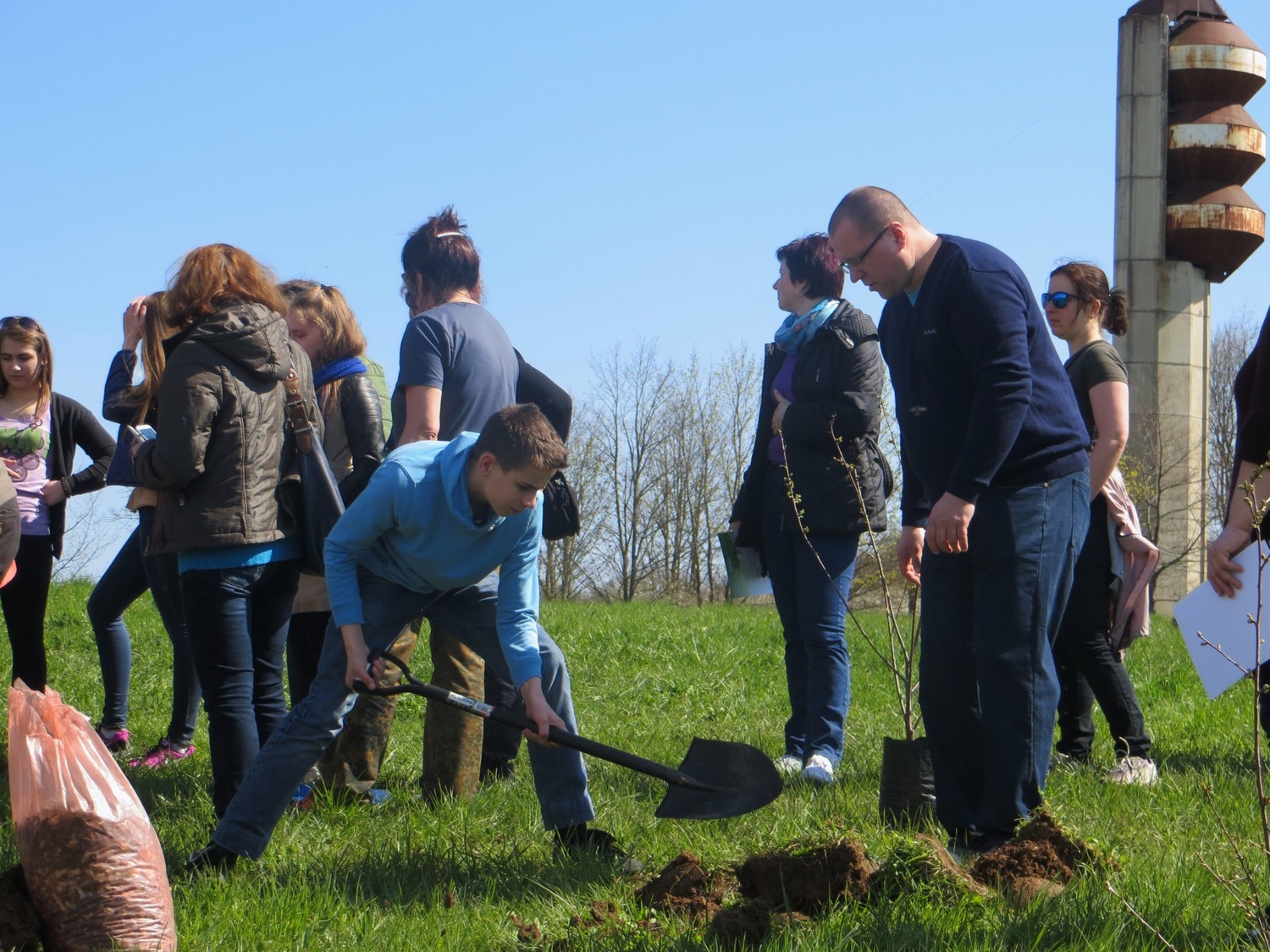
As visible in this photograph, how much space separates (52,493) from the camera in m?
5.96

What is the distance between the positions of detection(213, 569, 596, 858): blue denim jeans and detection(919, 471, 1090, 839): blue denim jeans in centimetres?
107

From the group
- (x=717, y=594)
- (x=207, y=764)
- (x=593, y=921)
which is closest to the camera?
(x=593, y=921)

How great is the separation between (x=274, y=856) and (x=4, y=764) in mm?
2371

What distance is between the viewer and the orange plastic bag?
2.79 metres

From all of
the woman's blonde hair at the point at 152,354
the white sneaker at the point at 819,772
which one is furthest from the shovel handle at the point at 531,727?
the woman's blonde hair at the point at 152,354

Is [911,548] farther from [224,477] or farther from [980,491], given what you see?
[224,477]

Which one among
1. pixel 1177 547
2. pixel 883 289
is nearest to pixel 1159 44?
→ pixel 1177 547

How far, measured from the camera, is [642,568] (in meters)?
37.5

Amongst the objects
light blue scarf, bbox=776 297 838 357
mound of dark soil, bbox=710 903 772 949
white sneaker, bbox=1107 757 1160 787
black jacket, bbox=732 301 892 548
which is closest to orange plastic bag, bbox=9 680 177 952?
mound of dark soil, bbox=710 903 772 949

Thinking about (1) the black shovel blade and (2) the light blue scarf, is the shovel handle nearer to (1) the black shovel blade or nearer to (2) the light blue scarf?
(1) the black shovel blade

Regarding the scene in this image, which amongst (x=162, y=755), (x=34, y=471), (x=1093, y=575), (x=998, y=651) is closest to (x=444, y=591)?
(x=998, y=651)

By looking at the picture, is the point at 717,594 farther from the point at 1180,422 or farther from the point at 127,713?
the point at 127,713

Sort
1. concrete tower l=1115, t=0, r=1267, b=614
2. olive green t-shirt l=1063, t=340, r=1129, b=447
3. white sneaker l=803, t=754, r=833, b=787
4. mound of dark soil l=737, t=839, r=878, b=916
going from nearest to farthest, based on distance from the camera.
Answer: mound of dark soil l=737, t=839, r=878, b=916 → white sneaker l=803, t=754, r=833, b=787 → olive green t-shirt l=1063, t=340, r=1129, b=447 → concrete tower l=1115, t=0, r=1267, b=614

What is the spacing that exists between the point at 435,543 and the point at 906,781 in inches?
65.7
